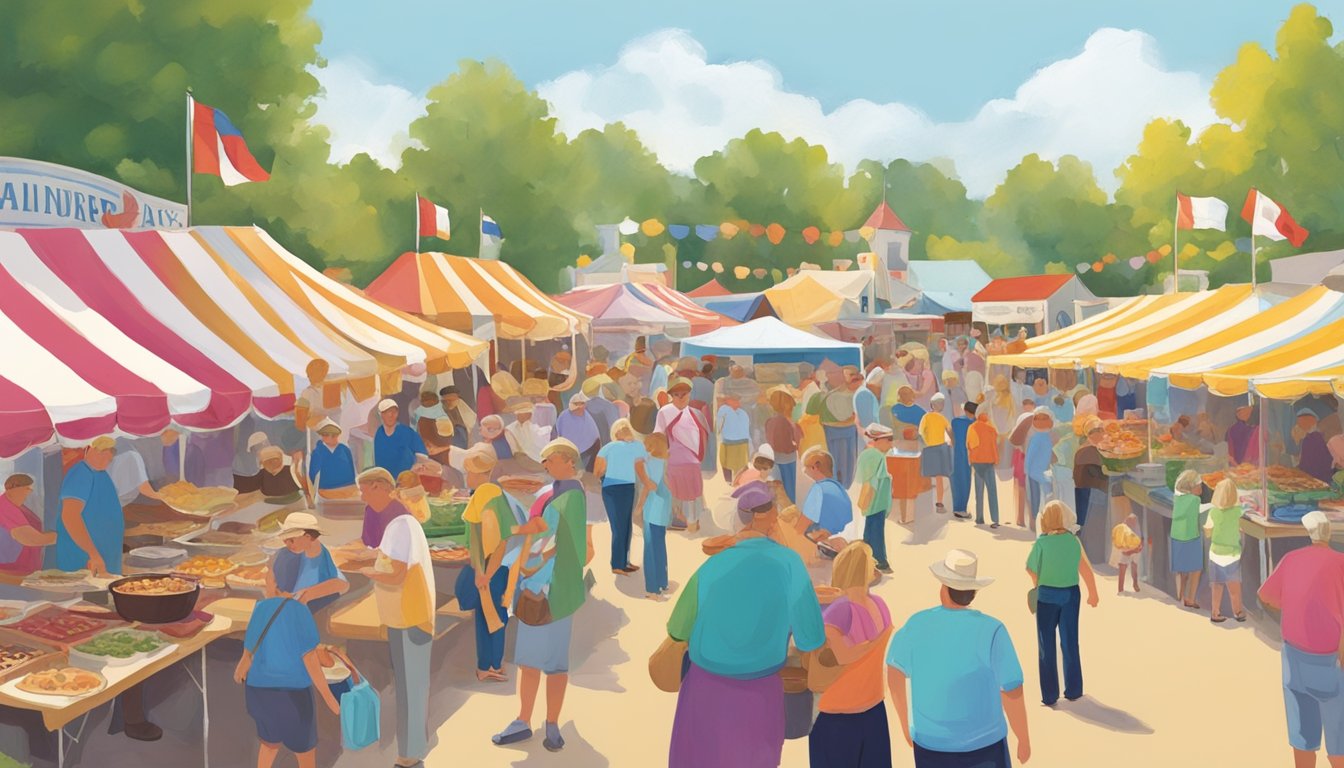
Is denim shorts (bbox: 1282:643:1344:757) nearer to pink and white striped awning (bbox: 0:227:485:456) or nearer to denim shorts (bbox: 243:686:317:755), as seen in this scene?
denim shorts (bbox: 243:686:317:755)

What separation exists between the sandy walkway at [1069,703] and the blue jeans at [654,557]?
0.73ft

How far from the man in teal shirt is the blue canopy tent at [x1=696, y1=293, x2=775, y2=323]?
2749 centimetres

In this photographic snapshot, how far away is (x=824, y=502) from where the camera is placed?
7949 mm

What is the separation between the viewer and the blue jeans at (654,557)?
10203mm

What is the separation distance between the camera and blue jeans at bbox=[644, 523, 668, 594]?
1020cm

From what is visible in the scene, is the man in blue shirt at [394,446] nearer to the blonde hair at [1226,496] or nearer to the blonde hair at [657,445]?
the blonde hair at [657,445]

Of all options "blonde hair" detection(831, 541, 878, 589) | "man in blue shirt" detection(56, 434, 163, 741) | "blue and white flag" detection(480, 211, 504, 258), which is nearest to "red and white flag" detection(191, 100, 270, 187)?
"man in blue shirt" detection(56, 434, 163, 741)

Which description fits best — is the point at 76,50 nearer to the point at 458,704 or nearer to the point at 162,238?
the point at 162,238

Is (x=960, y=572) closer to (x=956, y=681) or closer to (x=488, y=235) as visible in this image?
(x=956, y=681)

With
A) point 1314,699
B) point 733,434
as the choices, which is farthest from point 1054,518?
point 733,434

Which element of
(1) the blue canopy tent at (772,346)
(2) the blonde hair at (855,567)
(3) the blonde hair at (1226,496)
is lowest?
(3) the blonde hair at (1226,496)

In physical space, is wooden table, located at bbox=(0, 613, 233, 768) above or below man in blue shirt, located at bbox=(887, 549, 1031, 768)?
below

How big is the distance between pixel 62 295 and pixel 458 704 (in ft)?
12.5

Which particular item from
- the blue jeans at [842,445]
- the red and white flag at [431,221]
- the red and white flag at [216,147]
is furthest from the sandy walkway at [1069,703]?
the red and white flag at [431,221]
